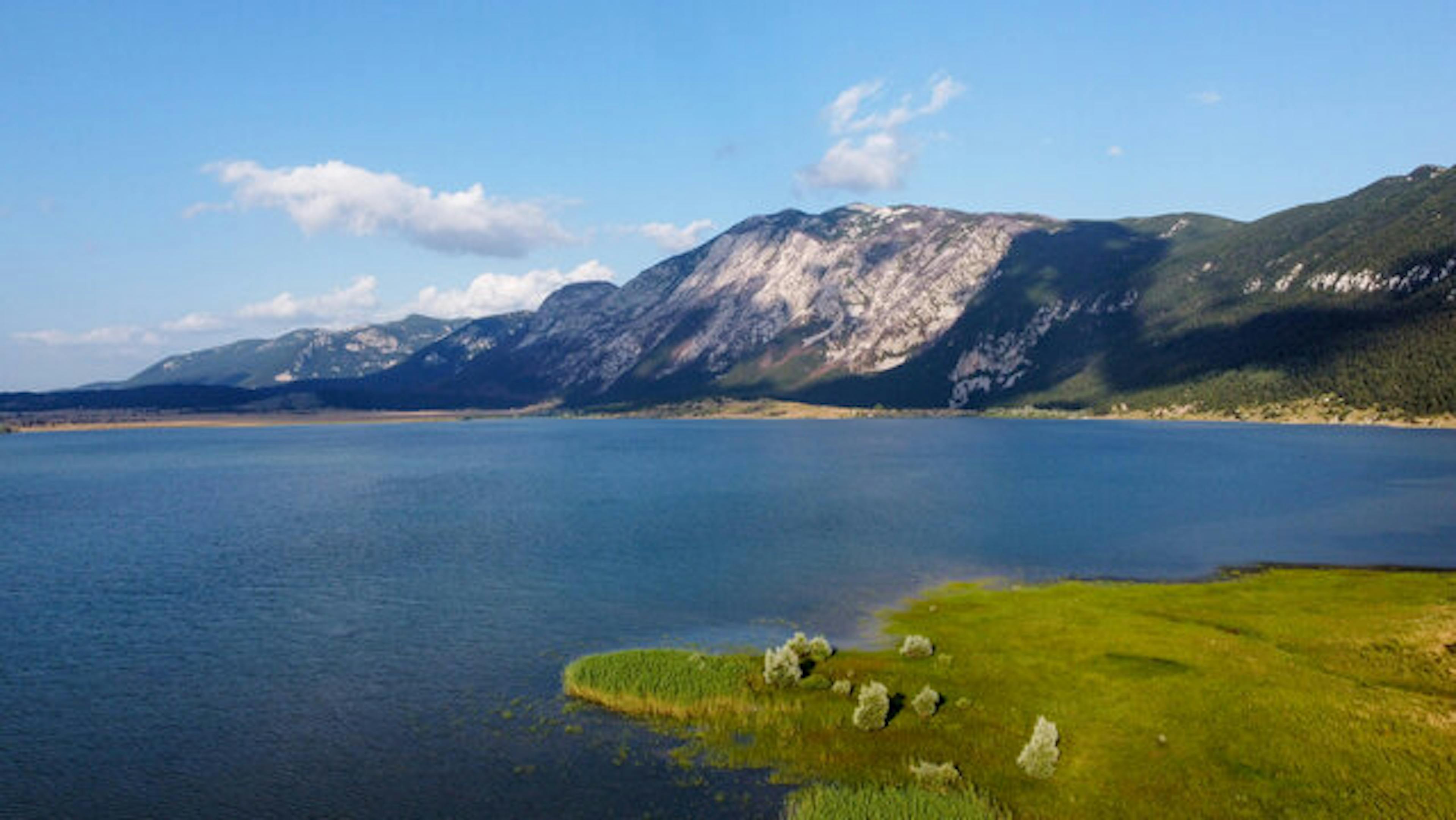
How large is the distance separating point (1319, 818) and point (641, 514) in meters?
97.2

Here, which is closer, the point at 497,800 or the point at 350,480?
the point at 497,800

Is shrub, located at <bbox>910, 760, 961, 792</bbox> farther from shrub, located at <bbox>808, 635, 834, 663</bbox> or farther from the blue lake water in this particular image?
shrub, located at <bbox>808, 635, 834, 663</bbox>

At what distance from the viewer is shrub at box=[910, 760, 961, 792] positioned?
35.9m

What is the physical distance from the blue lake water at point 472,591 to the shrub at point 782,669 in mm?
8600

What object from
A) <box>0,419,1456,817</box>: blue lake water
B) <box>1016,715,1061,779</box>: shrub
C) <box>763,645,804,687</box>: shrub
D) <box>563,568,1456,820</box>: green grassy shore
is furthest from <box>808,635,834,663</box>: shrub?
<box>1016,715,1061,779</box>: shrub

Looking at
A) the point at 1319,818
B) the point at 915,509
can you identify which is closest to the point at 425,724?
the point at 1319,818

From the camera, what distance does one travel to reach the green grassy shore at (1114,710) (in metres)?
34.2

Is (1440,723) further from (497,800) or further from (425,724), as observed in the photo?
(425,724)

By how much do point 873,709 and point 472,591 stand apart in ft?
148

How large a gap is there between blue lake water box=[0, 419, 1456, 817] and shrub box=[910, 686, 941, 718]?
10.4m

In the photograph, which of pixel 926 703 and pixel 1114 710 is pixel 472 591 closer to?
pixel 926 703

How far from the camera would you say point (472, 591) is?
7625 centimetres

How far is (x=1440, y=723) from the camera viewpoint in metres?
38.2

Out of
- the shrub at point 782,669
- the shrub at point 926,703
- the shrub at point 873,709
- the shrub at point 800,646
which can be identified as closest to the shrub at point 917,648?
the shrub at point 800,646
